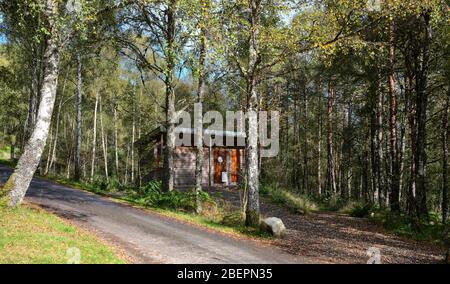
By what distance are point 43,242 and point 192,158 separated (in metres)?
22.7

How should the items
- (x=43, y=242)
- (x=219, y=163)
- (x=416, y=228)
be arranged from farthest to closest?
(x=219, y=163), (x=416, y=228), (x=43, y=242)

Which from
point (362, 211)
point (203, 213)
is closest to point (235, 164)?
point (362, 211)

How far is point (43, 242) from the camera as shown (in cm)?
848

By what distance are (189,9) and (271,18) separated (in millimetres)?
3541

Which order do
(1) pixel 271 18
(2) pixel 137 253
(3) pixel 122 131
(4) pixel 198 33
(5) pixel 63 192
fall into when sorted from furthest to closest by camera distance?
(3) pixel 122 131 < (5) pixel 63 192 < (1) pixel 271 18 < (4) pixel 198 33 < (2) pixel 137 253

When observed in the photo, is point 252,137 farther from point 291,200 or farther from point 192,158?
point 192,158

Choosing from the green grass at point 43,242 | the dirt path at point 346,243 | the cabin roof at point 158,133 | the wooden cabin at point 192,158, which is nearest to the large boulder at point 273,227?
the dirt path at point 346,243

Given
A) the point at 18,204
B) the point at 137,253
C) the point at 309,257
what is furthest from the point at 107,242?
the point at 309,257

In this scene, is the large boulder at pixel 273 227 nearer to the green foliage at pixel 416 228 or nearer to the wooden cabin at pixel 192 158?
the green foliage at pixel 416 228

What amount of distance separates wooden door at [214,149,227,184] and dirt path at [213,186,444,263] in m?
13.4

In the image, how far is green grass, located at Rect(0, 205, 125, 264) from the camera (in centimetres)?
736

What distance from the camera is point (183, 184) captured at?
99.2 feet

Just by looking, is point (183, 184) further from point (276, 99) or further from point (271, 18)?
point (271, 18)

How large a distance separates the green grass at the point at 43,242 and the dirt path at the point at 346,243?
545 centimetres
